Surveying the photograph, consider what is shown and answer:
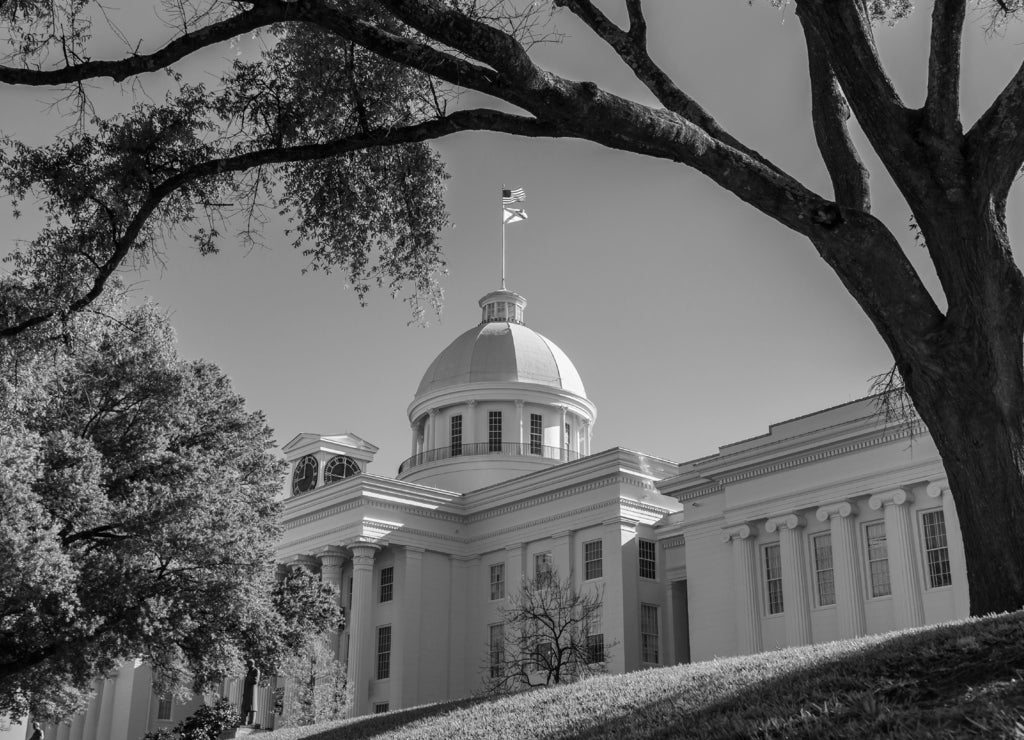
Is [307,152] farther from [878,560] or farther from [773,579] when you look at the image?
[773,579]

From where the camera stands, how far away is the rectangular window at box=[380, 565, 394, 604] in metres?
47.2

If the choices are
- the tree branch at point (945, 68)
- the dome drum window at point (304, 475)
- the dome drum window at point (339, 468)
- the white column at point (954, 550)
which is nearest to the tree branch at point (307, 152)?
the tree branch at point (945, 68)

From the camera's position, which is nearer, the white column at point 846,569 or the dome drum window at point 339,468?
the white column at point 846,569

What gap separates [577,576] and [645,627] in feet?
10.7

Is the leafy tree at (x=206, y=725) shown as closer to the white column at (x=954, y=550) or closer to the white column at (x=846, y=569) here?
the white column at (x=846, y=569)

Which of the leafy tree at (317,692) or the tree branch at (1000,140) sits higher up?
the tree branch at (1000,140)

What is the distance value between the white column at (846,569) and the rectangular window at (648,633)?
982cm

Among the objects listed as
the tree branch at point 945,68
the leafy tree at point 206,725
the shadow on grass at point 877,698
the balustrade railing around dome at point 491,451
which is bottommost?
the shadow on grass at point 877,698

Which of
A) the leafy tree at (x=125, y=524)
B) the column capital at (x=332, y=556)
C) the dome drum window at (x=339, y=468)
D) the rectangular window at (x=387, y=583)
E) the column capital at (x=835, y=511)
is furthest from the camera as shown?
the dome drum window at (x=339, y=468)

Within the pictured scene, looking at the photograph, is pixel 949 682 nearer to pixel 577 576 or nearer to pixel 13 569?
pixel 13 569

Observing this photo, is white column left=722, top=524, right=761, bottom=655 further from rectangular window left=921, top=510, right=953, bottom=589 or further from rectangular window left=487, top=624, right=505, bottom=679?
rectangular window left=487, top=624, right=505, bottom=679

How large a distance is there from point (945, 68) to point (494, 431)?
4553 cm

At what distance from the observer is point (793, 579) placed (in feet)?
111

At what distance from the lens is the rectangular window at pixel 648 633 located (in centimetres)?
4081
